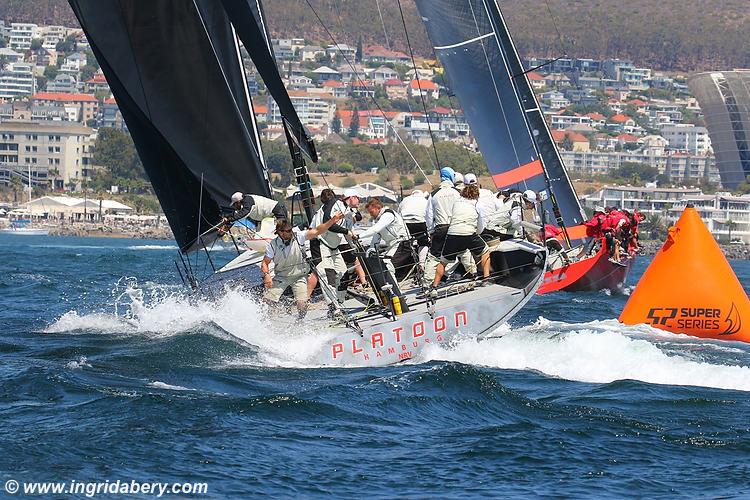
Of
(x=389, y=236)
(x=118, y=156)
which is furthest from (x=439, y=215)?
(x=118, y=156)

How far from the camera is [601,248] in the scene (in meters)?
22.2

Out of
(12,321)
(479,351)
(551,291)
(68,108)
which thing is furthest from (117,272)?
(68,108)

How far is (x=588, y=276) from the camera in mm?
21969

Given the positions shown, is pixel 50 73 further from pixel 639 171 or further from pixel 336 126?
pixel 639 171

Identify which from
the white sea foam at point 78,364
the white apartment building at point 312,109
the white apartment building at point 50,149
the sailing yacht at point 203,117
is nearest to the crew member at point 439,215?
the sailing yacht at point 203,117

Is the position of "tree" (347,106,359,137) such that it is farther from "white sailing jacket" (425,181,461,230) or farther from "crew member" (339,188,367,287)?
"crew member" (339,188,367,287)

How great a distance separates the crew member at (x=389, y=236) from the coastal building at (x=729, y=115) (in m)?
101

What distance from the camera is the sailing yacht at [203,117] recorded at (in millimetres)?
13094

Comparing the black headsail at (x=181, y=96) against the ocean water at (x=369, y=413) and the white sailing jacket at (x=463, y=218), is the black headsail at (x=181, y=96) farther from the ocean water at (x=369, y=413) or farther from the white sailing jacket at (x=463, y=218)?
the white sailing jacket at (x=463, y=218)

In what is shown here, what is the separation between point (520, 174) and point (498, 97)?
1.37 m

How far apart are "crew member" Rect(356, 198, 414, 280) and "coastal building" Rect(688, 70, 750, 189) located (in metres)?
101

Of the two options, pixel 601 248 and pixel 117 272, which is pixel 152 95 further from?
pixel 117 272

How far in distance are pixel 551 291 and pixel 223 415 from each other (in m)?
13.4

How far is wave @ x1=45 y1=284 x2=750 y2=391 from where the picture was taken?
11.3 meters
